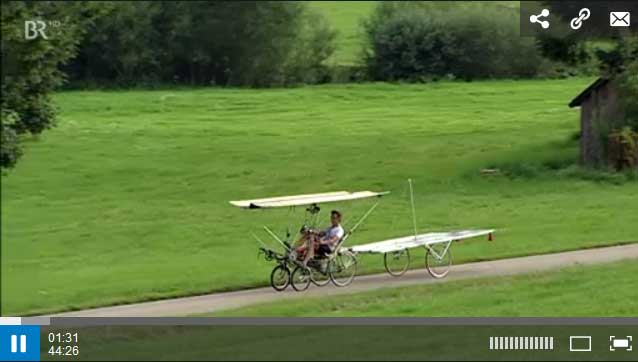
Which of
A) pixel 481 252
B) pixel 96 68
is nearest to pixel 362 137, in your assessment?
pixel 481 252

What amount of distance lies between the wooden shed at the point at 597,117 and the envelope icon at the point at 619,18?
599mm

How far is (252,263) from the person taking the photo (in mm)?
8203

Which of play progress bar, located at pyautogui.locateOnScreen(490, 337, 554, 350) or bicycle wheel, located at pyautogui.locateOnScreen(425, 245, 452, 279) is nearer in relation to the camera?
play progress bar, located at pyautogui.locateOnScreen(490, 337, 554, 350)

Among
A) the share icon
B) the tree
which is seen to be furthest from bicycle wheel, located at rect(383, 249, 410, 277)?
the tree

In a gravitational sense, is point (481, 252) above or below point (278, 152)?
below

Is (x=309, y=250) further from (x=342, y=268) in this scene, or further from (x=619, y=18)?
(x=619, y=18)

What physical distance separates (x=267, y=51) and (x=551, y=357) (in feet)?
13.4

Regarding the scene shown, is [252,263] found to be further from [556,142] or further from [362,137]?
[556,142]

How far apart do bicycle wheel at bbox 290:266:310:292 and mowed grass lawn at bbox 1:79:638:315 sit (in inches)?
9.3

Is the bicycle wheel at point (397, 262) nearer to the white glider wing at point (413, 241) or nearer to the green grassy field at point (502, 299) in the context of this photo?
the white glider wing at point (413, 241)

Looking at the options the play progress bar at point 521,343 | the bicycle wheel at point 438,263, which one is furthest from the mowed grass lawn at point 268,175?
the play progress bar at point 521,343

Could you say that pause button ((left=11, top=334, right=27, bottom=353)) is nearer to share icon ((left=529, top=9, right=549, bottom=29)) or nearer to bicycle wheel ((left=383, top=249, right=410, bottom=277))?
bicycle wheel ((left=383, top=249, right=410, bottom=277))

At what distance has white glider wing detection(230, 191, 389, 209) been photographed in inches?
332

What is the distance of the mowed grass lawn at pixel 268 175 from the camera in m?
7.75
